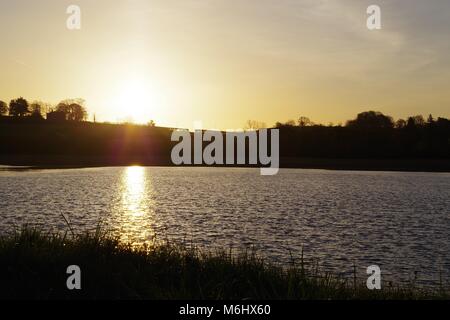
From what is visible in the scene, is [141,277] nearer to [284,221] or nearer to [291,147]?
[284,221]

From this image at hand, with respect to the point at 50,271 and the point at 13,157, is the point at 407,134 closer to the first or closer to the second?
the point at 13,157

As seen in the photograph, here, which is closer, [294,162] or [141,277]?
[141,277]

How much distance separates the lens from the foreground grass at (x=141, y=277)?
516 inches

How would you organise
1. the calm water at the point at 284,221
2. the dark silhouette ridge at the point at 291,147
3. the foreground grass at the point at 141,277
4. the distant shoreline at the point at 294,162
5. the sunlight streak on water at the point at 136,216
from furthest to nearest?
the dark silhouette ridge at the point at 291,147 < the distant shoreline at the point at 294,162 < the sunlight streak on water at the point at 136,216 < the calm water at the point at 284,221 < the foreground grass at the point at 141,277

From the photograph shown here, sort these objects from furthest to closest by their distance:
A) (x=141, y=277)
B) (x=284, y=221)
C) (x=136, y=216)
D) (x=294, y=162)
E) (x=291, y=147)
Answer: (x=291, y=147), (x=294, y=162), (x=136, y=216), (x=284, y=221), (x=141, y=277)

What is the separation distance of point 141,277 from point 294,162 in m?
145

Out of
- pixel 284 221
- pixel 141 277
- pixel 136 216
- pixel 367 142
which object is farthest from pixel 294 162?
pixel 141 277

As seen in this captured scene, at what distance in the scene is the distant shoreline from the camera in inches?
5458

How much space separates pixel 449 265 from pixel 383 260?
2900 mm

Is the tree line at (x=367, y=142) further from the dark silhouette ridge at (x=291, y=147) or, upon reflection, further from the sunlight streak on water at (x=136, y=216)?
the sunlight streak on water at (x=136, y=216)

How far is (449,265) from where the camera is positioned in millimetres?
24266

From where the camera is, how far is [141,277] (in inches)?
564

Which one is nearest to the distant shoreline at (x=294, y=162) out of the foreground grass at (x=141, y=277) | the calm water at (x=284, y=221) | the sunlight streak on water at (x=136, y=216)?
the sunlight streak on water at (x=136, y=216)

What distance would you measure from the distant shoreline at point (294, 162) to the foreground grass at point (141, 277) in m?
122
